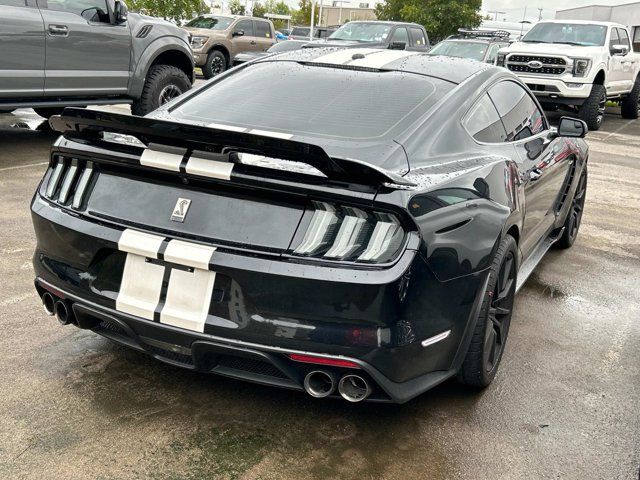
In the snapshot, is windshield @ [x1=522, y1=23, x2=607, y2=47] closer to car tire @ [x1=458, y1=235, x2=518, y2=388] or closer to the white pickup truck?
the white pickup truck

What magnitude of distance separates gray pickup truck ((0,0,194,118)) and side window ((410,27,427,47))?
10.3m

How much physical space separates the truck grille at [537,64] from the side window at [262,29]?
1056 cm

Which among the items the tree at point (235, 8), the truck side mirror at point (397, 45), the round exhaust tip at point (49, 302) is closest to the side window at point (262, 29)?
the truck side mirror at point (397, 45)

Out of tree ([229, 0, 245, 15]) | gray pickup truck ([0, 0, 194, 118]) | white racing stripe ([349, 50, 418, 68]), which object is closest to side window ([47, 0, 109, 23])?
gray pickup truck ([0, 0, 194, 118])

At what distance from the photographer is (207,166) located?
8.45 feet

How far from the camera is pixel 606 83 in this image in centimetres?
1400

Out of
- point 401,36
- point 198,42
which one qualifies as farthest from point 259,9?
point 401,36

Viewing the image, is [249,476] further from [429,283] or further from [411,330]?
[429,283]

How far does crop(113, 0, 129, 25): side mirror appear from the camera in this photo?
7.90 meters

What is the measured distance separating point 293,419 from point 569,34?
13350mm

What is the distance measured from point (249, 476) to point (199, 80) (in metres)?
17.9

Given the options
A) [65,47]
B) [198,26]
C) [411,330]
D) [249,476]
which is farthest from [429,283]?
[198,26]

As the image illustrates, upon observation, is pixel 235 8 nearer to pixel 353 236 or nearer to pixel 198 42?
pixel 198 42

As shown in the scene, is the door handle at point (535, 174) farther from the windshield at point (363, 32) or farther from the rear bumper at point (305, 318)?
the windshield at point (363, 32)
